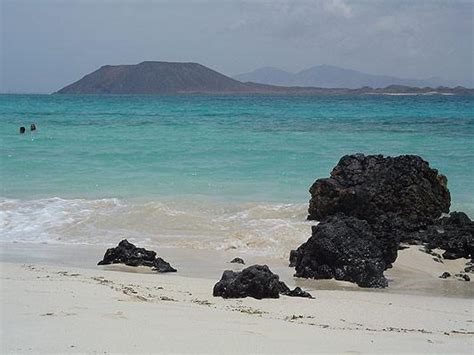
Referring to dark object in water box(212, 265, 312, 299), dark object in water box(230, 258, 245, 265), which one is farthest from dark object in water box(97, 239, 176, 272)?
dark object in water box(212, 265, 312, 299)

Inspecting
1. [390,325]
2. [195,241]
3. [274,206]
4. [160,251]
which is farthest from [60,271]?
[274,206]

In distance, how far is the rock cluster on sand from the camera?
8.75 meters

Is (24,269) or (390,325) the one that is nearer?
(390,325)

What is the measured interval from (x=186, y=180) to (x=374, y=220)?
7.78 meters

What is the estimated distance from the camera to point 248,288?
726 cm

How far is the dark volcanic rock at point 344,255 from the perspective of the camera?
28.2 ft

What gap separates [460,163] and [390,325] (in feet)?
52.7

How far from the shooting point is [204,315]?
6.16 metres

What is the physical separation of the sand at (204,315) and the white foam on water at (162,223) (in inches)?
75.8

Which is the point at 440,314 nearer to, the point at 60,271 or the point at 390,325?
the point at 390,325

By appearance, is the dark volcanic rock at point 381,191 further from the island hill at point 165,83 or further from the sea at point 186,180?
the island hill at point 165,83

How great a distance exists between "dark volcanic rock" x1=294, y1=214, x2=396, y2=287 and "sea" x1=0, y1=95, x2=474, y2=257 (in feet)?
5.72

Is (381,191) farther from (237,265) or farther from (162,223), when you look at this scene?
(162,223)

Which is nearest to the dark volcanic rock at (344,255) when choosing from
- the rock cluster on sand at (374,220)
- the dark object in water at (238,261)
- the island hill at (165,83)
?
the rock cluster on sand at (374,220)
